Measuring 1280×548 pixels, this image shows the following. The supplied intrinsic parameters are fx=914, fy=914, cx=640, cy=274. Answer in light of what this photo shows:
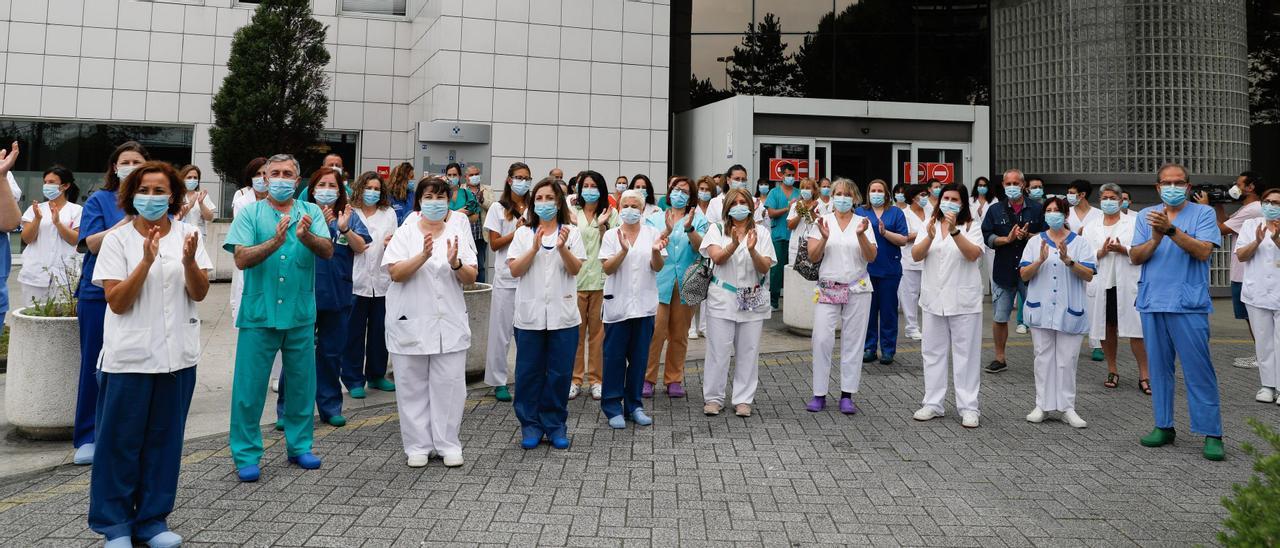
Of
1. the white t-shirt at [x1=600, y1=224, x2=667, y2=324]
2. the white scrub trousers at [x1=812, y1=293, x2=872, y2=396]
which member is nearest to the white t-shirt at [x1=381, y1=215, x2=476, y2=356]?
the white t-shirt at [x1=600, y1=224, x2=667, y2=324]

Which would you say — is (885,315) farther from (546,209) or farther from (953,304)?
(546,209)

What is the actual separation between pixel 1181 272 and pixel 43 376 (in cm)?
808

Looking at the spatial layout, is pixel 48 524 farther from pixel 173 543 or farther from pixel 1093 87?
pixel 1093 87

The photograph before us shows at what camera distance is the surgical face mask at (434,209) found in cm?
607

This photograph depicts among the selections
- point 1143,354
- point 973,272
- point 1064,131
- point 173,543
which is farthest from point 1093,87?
point 173,543

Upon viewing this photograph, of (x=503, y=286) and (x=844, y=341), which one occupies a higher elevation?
(x=503, y=286)

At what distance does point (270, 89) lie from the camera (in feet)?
58.0

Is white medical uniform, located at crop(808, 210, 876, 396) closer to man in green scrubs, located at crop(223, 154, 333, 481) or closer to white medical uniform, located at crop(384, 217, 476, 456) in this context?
white medical uniform, located at crop(384, 217, 476, 456)

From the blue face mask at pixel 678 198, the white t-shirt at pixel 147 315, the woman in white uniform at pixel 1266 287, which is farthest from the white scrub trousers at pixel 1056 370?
the white t-shirt at pixel 147 315

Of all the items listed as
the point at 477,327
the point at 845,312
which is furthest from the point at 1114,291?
the point at 477,327

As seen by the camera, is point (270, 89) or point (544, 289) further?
point (270, 89)

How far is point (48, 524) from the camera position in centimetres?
469

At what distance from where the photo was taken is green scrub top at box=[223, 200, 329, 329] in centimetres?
561

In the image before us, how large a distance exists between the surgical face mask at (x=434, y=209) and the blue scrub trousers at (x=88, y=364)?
6.84ft
